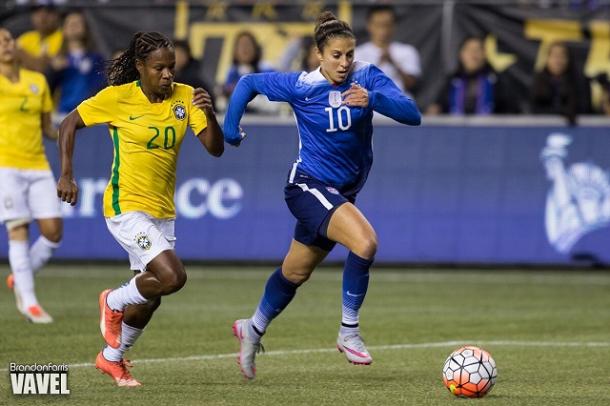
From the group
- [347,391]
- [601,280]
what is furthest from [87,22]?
[347,391]

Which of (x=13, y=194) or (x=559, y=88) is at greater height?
(x=559, y=88)

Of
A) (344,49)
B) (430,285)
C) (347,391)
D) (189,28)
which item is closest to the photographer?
(347,391)

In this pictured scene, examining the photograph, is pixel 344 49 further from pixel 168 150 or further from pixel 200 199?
pixel 200 199

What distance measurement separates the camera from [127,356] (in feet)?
35.4

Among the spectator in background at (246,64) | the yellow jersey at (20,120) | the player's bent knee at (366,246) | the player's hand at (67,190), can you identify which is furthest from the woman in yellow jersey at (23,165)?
the spectator in background at (246,64)

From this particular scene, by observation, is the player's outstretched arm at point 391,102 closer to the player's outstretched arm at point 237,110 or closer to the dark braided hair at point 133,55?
the player's outstretched arm at point 237,110

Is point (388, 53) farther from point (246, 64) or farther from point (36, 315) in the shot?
point (36, 315)

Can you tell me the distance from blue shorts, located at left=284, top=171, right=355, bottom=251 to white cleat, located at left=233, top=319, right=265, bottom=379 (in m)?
0.73

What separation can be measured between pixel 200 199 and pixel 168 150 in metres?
9.12

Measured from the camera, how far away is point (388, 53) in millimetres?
18703

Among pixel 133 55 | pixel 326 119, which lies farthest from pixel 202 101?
pixel 326 119

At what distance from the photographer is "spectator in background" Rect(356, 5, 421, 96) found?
734 inches

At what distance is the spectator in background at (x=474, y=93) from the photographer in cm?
1872

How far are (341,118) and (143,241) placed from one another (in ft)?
5.19
